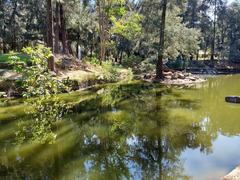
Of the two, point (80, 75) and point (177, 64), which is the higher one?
point (80, 75)

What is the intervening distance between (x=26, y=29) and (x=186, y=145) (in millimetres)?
37246

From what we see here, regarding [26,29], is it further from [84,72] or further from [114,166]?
[114,166]

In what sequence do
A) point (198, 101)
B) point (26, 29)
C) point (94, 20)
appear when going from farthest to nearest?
point (26, 29), point (94, 20), point (198, 101)

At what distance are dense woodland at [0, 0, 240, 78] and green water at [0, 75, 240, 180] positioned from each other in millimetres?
8767

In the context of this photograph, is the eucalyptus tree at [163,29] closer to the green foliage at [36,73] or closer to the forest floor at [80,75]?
the forest floor at [80,75]

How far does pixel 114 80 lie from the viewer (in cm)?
2716

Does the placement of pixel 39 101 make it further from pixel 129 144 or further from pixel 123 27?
pixel 123 27

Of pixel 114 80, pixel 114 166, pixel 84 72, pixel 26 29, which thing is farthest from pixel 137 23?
pixel 114 166

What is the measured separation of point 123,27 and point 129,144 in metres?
21.7

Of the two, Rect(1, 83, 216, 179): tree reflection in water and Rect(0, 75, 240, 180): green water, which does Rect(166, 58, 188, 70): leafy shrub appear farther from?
Rect(1, 83, 216, 179): tree reflection in water

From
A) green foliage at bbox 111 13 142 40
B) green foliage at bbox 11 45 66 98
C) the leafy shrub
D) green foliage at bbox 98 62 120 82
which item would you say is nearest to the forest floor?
green foliage at bbox 98 62 120 82

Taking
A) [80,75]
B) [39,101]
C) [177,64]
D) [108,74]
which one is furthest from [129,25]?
[39,101]

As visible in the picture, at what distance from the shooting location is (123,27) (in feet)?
98.5

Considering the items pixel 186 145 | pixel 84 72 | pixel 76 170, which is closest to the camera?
pixel 76 170
